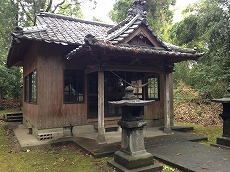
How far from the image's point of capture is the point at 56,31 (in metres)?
9.59

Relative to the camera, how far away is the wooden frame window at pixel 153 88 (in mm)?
11711

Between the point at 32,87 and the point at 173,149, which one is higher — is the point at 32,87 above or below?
above

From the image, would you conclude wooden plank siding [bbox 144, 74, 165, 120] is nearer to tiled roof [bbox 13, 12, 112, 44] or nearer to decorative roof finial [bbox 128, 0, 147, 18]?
decorative roof finial [bbox 128, 0, 147, 18]

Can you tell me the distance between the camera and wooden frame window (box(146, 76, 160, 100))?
38.4ft

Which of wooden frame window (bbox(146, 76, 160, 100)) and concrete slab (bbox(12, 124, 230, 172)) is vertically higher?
wooden frame window (bbox(146, 76, 160, 100))

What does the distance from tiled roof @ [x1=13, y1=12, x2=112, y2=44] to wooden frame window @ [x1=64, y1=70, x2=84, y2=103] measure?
1.48 meters

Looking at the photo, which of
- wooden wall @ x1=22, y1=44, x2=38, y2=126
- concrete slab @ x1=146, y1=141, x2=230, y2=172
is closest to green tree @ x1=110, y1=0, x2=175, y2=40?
wooden wall @ x1=22, y1=44, x2=38, y2=126

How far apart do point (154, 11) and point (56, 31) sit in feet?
63.5

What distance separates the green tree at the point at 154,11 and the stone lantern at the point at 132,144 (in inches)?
842

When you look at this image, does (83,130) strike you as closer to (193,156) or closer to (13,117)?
(193,156)

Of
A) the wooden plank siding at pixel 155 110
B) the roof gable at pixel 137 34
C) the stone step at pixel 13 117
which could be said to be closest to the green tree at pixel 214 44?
the wooden plank siding at pixel 155 110

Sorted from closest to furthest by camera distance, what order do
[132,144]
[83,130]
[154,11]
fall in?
[132,144] → [83,130] → [154,11]

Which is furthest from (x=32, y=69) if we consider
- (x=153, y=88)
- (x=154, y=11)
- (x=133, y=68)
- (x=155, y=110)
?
(x=154, y=11)

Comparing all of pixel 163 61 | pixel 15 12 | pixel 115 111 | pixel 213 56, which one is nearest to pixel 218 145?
pixel 163 61
